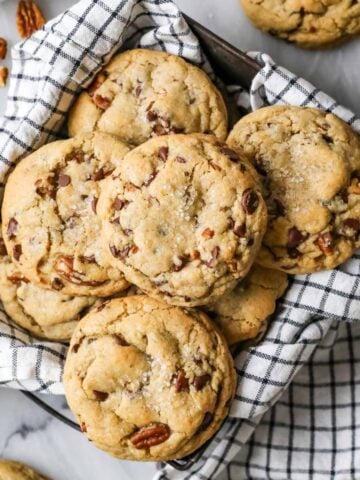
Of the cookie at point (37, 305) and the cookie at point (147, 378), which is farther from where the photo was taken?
the cookie at point (37, 305)

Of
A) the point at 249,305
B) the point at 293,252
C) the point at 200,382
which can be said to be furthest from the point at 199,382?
the point at 293,252

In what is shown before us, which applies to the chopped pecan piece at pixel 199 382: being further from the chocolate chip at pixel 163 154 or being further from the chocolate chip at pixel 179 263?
the chocolate chip at pixel 163 154

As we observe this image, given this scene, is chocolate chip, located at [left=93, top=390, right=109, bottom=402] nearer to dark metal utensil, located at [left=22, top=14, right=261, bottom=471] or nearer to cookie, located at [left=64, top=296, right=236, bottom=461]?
cookie, located at [left=64, top=296, right=236, bottom=461]

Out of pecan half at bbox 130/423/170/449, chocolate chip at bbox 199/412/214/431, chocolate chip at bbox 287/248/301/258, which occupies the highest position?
chocolate chip at bbox 287/248/301/258

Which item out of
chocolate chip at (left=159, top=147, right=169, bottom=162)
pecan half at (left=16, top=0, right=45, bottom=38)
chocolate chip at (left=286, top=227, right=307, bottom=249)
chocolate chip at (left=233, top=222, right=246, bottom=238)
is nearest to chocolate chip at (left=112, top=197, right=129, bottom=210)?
chocolate chip at (left=159, top=147, right=169, bottom=162)

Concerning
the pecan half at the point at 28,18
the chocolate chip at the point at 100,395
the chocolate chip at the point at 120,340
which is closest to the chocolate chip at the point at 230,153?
the chocolate chip at the point at 120,340

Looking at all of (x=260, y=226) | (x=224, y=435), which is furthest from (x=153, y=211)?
(x=224, y=435)

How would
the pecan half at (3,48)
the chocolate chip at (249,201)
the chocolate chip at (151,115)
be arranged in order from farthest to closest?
the pecan half at (3,48), the chocolate chip at (151,115), the chocolate chip at (249,201)

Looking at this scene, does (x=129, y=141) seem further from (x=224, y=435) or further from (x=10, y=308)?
(x=224, y=435)
